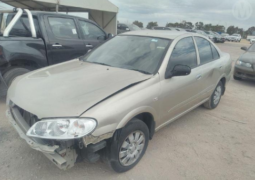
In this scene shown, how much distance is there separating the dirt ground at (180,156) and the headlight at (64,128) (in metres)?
0.74

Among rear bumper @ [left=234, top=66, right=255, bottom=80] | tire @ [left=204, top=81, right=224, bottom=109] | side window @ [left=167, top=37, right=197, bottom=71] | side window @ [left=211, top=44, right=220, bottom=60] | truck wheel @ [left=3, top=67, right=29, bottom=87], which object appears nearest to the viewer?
side window @ [left=167, top=37, right=197, bottom=71]

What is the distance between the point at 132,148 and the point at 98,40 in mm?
3826

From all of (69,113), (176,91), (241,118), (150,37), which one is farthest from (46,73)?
(241,118)

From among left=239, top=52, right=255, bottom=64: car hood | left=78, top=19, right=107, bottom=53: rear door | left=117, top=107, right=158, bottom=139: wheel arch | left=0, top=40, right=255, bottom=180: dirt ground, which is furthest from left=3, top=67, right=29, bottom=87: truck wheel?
left=239, top=52, right=255, bottom=64: car hood

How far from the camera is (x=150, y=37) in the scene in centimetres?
324

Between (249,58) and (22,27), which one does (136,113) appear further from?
(249,58)

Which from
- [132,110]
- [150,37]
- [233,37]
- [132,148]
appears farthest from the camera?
[233,37]

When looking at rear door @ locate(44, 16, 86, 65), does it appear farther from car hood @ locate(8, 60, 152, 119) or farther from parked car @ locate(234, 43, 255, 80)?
parked car @ locate(234, 43, 255, 80)

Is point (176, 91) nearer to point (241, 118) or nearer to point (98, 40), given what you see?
point (241, 118)

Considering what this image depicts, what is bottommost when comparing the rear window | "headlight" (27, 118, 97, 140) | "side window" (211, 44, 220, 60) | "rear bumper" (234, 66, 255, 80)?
"rear bumper" (234, 66, 255, 80)

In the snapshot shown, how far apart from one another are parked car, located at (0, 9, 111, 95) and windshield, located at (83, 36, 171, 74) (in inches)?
58.5

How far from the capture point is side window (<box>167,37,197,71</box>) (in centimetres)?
296

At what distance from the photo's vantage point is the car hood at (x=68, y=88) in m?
2.00

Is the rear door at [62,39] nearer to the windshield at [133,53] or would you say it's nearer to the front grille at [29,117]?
the windshield at [133,53]
